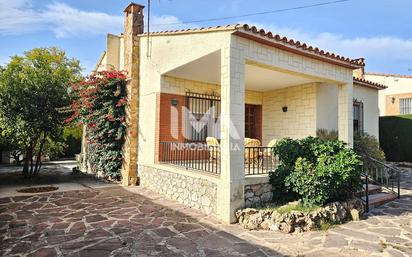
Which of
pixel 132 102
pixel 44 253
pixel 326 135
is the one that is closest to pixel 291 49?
pixel 326 135

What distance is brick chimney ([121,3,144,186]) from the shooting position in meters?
10.6

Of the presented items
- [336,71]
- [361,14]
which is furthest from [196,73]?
[361,14]

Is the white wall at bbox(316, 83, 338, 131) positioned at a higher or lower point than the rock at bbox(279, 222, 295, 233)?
higher

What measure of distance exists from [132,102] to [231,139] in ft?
19.4

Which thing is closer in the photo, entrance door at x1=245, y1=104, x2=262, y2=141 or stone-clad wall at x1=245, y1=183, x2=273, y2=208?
stone-clad wall at x1=245, y1=183, x2=273, y2=208

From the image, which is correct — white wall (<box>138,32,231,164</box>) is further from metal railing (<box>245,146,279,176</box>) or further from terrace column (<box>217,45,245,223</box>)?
metal railing (<box>245,146,279,176</box>)

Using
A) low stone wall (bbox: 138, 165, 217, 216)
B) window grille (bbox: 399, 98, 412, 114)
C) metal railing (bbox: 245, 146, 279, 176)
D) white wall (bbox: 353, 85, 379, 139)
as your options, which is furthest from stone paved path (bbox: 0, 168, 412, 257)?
window grille (bbox: 399, 98, 412, 114)

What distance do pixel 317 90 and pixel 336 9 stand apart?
290 cm

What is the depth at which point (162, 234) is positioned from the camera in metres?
5.42

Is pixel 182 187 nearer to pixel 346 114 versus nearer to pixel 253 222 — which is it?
pixel 253 222

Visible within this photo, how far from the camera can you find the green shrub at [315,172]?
245 inches

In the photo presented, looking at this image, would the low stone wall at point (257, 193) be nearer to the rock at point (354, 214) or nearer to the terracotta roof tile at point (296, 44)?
the rock at point (354, 214)

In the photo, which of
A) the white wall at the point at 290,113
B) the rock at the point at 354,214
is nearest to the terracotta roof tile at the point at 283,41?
the white wall at the point at 290,113

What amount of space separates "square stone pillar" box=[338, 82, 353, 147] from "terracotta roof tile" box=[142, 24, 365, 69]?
2.76 feet
